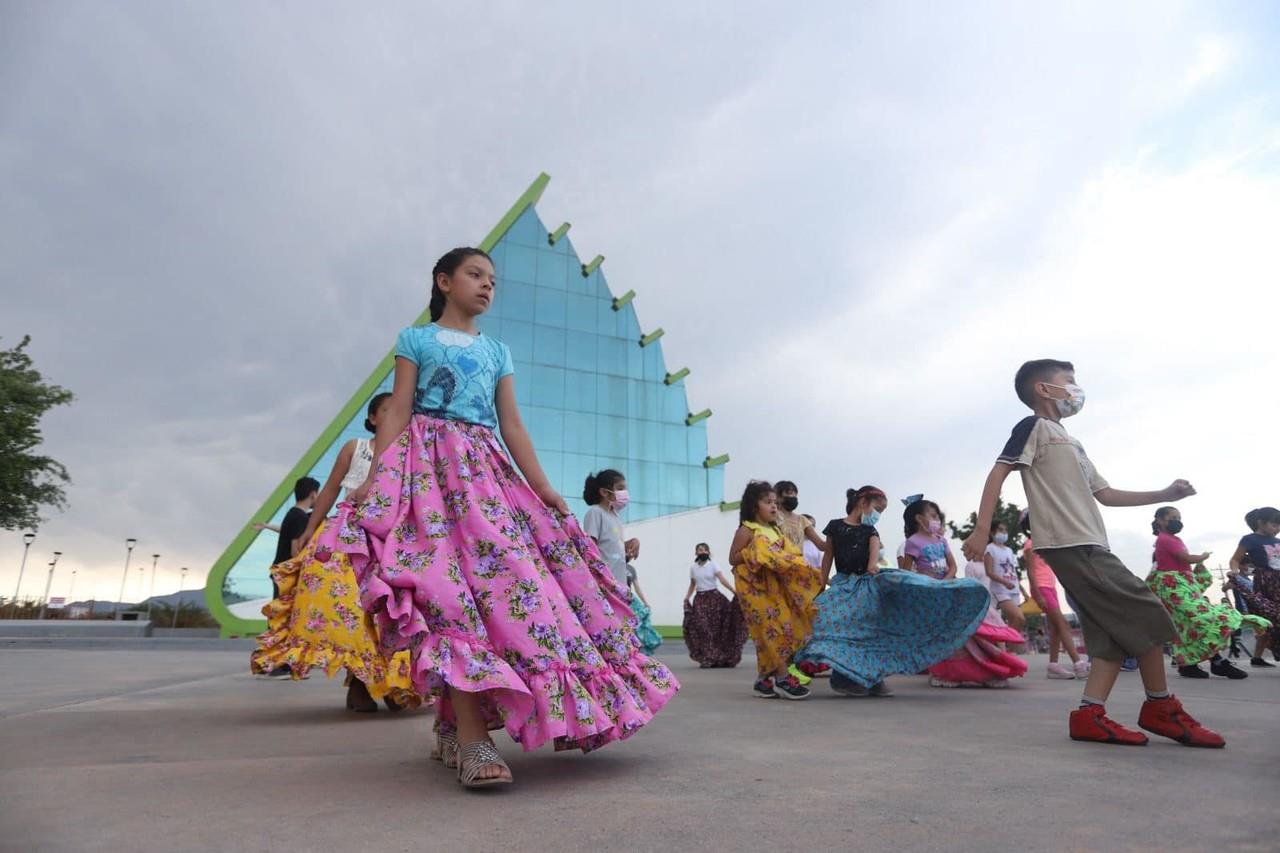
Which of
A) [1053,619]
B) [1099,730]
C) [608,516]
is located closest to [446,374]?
[1099,730]

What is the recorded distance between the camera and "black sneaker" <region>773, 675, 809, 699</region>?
17.0ft

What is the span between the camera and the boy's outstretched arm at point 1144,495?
3.21 m

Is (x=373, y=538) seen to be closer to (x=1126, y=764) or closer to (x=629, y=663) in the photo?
(x=629, y=663)

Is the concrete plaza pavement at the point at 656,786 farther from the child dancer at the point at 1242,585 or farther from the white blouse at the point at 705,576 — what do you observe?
the white blouse at the point at 705,576

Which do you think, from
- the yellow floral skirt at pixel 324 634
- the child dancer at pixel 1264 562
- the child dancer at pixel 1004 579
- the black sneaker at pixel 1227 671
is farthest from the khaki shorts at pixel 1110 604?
the child dancer at pixel 1264 562

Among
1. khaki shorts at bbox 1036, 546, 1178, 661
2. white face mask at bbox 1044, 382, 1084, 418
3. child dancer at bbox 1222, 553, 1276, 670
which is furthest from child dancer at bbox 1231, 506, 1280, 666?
khaki shorts at bbox 1036, 546, 1178, 661

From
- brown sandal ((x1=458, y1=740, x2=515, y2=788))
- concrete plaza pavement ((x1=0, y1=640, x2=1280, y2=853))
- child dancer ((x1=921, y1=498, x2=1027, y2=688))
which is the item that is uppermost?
child dancer ((x1=921, y1=498, x2=1027, y2=688))

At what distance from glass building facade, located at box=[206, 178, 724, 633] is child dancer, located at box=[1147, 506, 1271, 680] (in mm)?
14041

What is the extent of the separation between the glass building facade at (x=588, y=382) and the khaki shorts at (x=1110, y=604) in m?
16.6

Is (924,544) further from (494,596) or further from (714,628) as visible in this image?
(494,596)

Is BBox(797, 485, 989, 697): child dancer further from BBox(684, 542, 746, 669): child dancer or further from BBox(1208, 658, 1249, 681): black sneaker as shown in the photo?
BBox(684, 542, 746, 669): child dancer

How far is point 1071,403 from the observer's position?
365 cm

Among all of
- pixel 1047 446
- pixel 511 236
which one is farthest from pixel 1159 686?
pixel 511 236

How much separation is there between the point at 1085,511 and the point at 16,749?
4196 mm
